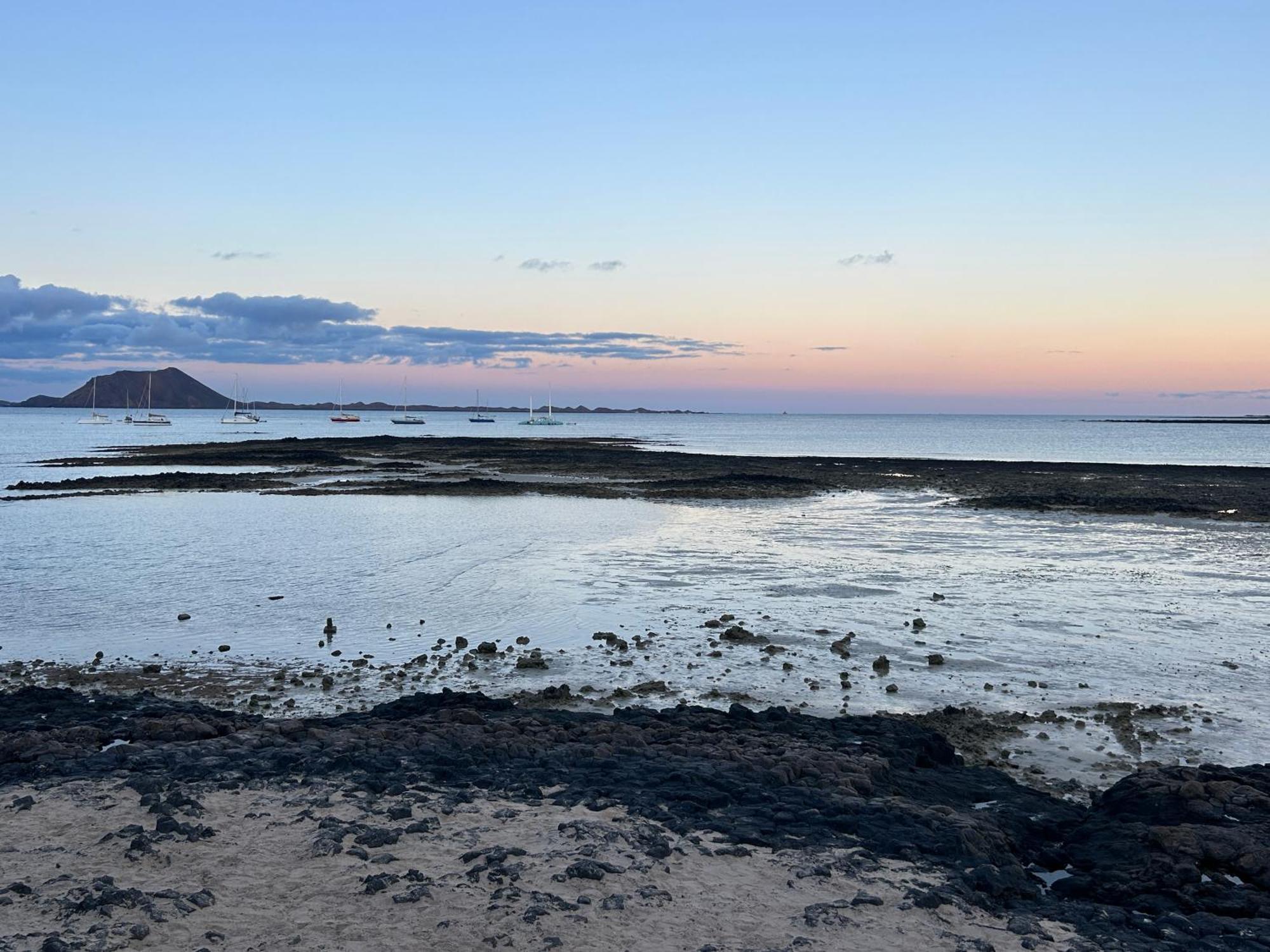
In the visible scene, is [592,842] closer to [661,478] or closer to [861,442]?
[661,478]

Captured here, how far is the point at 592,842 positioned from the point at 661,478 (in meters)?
45.9

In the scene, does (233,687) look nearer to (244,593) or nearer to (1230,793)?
(244,593)

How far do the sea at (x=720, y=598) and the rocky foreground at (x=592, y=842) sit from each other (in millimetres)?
2240

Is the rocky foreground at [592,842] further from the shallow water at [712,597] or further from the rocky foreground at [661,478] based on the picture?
the rocky foreground at [661,478]

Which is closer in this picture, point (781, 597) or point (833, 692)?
point (833, 692)

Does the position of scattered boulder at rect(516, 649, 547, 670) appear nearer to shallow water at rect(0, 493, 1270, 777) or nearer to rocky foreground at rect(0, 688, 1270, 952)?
shallow water at rect(0, 493, 1270, 777)

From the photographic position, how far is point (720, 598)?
60.9ft

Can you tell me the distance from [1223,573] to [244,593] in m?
21.6

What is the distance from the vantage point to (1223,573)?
870 inches

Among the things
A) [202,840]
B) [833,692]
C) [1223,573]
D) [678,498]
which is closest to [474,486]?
[678,498]

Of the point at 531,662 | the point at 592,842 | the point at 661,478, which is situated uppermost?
the point at 661,478

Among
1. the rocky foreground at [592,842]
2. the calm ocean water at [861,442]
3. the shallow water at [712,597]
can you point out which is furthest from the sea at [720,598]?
the calm ocean water at [861,442]

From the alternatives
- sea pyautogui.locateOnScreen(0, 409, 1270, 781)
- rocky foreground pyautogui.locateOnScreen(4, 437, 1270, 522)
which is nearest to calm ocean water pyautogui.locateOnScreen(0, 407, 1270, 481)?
rocky foreground pyautogui.locateOnScreen(4, 437, 1270, 522)

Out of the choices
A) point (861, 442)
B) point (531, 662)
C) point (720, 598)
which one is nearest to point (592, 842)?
point (531, 662)
